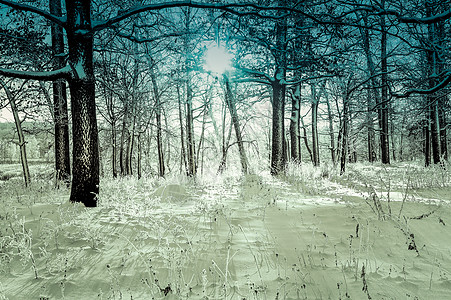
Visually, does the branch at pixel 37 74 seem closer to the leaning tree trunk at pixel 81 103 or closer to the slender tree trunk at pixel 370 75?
the leaning tree trunk at pixel 81 103

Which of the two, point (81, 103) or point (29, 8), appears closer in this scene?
point (29, 8)

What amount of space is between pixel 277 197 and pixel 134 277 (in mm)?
3960

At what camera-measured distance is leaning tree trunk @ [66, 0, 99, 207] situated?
200 inches

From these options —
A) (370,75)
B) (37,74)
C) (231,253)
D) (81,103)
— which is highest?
(370,75)

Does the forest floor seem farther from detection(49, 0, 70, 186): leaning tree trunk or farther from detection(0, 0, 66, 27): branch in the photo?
detection(49, 0, 70, 186): leaning tree trunk

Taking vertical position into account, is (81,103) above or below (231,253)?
above

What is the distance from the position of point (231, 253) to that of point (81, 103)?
14.6 feet

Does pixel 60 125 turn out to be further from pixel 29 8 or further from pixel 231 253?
pixel 231 253

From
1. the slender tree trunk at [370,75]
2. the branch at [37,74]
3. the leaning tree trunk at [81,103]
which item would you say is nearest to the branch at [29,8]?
the leaning tree trunk at [81,103]

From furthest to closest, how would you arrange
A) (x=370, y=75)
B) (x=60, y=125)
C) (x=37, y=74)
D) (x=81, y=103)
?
(x=60, y=125) < (x=370, y=75) < (x=81, y=103) < (x=37, y=74)

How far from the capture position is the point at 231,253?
10.1ft

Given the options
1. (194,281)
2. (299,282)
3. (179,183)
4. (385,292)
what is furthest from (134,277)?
(179,183)

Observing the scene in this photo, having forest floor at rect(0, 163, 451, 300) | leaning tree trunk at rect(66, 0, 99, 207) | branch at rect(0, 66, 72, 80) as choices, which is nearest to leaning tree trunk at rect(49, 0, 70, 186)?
branch at rect(0, 66, 72, 80)

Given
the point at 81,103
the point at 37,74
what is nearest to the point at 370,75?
the point at 81,103
